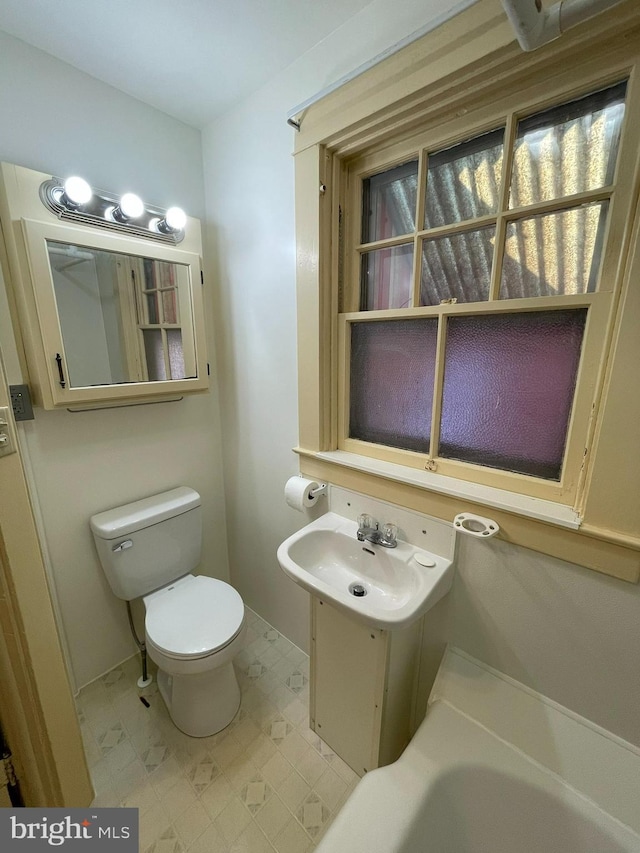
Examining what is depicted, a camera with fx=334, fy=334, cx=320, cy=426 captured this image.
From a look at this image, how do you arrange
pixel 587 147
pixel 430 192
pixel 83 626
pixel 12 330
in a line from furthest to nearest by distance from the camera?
pixel 83 626 → pixel 12 330 → pixel 430 192 → pixel 587 147

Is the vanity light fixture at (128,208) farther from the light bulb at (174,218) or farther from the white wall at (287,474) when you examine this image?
the white wall at (287,474)

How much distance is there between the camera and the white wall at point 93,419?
3.73 ft

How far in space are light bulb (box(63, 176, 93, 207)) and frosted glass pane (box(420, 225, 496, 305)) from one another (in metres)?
1.16

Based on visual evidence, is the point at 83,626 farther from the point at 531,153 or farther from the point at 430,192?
the point at 531,153

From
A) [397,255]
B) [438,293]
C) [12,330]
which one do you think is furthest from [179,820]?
[397,255]

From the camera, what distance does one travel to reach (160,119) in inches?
55.6

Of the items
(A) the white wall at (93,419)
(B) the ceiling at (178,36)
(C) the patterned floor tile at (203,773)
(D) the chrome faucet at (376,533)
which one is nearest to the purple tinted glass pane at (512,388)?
(D) the chrome faucet at (376,533)

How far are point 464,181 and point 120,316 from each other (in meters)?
1.32

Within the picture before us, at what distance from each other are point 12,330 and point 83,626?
4.20 feet

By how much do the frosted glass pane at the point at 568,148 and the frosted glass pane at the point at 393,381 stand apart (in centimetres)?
42

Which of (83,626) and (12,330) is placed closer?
(12,330)

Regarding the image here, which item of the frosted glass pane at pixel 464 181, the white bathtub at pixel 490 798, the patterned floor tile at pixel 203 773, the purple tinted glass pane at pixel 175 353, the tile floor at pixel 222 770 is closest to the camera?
the white bathtub at pixel 490 798

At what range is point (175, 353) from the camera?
4.90 feet

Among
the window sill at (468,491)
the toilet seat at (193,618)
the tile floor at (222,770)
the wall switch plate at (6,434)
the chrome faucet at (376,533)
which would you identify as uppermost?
the wall switch plate at (6,434)
